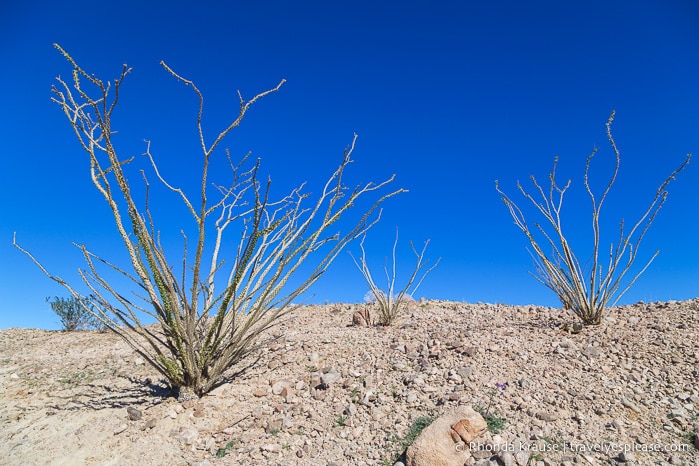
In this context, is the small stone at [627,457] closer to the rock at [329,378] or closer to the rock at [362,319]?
the rock at [329,378]

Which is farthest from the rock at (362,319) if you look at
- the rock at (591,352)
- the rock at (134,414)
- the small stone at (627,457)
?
the small stone at (627,457)

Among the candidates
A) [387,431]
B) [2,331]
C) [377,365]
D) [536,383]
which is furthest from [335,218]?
[2,331]

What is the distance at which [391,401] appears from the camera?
368cm

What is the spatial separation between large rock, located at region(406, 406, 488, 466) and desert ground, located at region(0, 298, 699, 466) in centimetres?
11

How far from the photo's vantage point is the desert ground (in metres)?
3.12

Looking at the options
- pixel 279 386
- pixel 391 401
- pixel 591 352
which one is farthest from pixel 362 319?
pixel 591 352

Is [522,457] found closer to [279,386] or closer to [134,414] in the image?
[279,386]

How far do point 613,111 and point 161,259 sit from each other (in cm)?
572

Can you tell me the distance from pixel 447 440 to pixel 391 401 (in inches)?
33.3

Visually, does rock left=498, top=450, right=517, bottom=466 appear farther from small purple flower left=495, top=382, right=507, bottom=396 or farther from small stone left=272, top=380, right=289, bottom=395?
small stone left=272, top=380, right=289, bottom=395

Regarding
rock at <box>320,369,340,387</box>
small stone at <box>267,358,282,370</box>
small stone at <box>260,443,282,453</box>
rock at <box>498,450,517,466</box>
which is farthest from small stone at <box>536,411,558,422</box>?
small stone at <box>267,358,282,370</box>

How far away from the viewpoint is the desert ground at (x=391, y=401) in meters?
3.12

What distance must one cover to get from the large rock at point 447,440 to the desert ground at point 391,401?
4.2 inches

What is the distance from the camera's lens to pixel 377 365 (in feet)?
14.3
